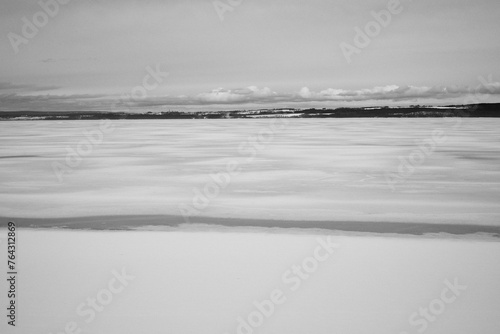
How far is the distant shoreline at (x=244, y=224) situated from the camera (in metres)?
5.39

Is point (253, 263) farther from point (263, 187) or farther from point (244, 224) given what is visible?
point (263, 187)

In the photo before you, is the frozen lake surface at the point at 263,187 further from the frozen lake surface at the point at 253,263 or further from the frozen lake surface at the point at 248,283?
the frozen lake surface at the point at 248,283

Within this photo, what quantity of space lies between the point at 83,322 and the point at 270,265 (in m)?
1.64

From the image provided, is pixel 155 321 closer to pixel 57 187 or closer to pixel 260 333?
pixel 260 333

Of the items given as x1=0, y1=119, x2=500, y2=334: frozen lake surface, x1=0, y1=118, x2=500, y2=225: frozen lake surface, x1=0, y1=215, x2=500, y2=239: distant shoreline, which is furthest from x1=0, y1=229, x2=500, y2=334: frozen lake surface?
x1=0, y1=118, x2=500, y2=225: frozen lake surface

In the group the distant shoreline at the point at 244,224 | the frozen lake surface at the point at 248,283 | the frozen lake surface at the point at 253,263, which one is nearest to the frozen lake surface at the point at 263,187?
the frozen lake surface at the point at 253,263

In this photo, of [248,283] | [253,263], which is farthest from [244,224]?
[248,283]

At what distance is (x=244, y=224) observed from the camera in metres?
5.70

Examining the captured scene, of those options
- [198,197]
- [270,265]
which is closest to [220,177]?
[198,197]

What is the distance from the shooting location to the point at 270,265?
4180 millimetres

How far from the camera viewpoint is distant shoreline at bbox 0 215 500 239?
17.7 feet

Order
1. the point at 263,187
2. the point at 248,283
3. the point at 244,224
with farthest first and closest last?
the point at 263,187
the point at 244,224
the point at 248,283

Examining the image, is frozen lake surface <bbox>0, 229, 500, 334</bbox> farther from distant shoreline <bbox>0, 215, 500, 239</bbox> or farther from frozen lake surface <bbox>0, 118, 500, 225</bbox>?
frozen lake surface <bbox>0, 118, 500, 225</bbox>

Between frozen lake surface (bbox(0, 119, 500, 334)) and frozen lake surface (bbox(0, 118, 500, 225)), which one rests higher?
frozen lake surface (bbox(0, 119, 500, 334))
